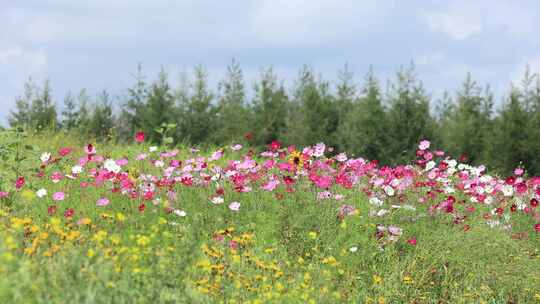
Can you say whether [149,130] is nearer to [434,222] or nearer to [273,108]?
[273,108]

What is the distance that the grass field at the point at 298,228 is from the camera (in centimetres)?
536

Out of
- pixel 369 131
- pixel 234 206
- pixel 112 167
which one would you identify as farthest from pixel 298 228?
pixel 369 131

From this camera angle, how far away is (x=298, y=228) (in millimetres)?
6699

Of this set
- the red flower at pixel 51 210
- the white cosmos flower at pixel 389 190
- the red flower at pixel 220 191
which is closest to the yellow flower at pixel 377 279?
the white cosmos flower at pixel 389 190

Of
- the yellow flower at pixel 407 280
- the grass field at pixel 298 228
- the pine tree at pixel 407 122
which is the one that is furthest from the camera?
the pine tree at pixel 407 122

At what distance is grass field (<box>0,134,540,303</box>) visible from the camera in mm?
5363

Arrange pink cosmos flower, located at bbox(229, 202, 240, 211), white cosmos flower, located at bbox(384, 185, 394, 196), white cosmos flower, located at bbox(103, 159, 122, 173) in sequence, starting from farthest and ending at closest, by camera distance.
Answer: white cosmos flower, located at bbox(384, 185, 394, 196), white cosmos flower, located at bbox(103, 159, 122, 173), pink cosmos flower, located at bbox(229, 202, 240, 211)

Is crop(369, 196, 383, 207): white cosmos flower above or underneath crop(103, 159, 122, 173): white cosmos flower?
underneath

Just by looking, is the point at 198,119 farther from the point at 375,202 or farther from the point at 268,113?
the point at 375,202

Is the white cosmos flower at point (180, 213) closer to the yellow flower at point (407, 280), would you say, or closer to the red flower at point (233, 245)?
the red flower at point (233, 245)

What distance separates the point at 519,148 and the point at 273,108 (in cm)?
731

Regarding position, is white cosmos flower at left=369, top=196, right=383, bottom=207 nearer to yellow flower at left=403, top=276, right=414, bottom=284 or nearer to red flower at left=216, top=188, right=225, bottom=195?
yellow flower at left=403, top=276, right=414, bottom=284

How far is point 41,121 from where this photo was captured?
22.5 meters

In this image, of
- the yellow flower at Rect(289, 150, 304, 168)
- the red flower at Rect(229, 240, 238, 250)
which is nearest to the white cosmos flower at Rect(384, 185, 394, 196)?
the yellow flower at Rect(289, 150, 304, 168)
